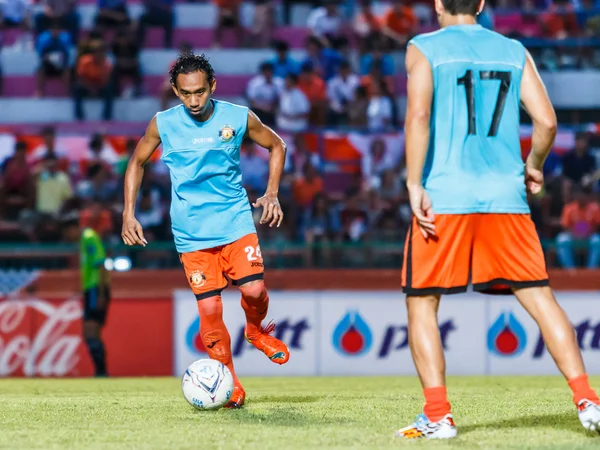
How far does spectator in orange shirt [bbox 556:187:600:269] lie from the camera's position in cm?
1512

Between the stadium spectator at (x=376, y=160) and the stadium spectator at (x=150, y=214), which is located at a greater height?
the stadium spectator at (x=376, y=160)

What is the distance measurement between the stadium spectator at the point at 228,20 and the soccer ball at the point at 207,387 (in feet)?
46.1

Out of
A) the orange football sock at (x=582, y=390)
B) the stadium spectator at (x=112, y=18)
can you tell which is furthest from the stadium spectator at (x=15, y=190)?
the orange football sock at (x=582, y=390)

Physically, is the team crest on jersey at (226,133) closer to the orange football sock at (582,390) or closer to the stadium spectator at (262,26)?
the orange football sock at (582,390)

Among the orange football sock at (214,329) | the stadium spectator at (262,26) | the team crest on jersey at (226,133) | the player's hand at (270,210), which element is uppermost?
the stadium spectator at (262,26)

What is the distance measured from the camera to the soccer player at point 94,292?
14.1 meters

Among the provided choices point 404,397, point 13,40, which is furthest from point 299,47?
point 404,397

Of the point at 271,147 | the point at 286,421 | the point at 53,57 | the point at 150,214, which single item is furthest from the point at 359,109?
the point at 286,421

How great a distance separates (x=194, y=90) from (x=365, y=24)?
540 inches

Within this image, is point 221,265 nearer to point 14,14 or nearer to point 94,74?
point 94,74

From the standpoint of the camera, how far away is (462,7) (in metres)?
5.80

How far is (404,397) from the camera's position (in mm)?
8523

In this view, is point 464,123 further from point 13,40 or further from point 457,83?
point 13,40

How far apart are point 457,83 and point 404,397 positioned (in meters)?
3.46
